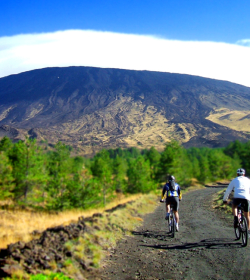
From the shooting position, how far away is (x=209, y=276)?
5.91m

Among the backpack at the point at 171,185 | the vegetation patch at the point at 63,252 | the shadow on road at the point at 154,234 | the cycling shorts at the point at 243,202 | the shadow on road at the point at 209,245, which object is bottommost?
the shadow on road at the point at 154,234

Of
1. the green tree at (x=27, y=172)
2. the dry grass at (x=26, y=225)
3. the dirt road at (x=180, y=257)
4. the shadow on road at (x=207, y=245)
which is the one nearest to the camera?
the dirt road at (x=180, y=257)

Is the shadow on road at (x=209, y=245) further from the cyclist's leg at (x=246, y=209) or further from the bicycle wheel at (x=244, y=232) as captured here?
the cyclist's leg at (x=246, y=209)

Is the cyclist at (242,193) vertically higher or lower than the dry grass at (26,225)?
higher

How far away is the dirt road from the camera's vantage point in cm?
607

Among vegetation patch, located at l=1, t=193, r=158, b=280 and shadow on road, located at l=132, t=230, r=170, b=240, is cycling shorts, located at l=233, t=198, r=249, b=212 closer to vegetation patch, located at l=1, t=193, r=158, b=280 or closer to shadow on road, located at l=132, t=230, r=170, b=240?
shadow on road, located at l=132, t=230, r=170, b=240

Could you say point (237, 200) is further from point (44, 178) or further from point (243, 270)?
point (44, 178)

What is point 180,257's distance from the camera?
23.7ft

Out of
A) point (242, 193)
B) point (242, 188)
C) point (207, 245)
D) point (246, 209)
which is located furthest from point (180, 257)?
point (242, 188)

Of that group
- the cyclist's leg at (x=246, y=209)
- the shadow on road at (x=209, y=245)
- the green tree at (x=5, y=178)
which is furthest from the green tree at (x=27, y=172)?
the cyclist's leg at (x=246, y=209)

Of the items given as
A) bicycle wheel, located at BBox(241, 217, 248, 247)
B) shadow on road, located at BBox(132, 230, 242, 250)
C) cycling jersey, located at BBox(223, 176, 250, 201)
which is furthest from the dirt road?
cycling jersey, located at BBox(223, 176, 250, 201)

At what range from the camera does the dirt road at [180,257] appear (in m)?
6.07

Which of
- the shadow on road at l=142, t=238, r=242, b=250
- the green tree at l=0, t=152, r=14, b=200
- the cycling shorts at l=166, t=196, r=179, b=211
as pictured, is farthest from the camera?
the green tree at l=0, t=152, r=14, b=200

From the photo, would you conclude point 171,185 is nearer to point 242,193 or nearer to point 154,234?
point 154,234
